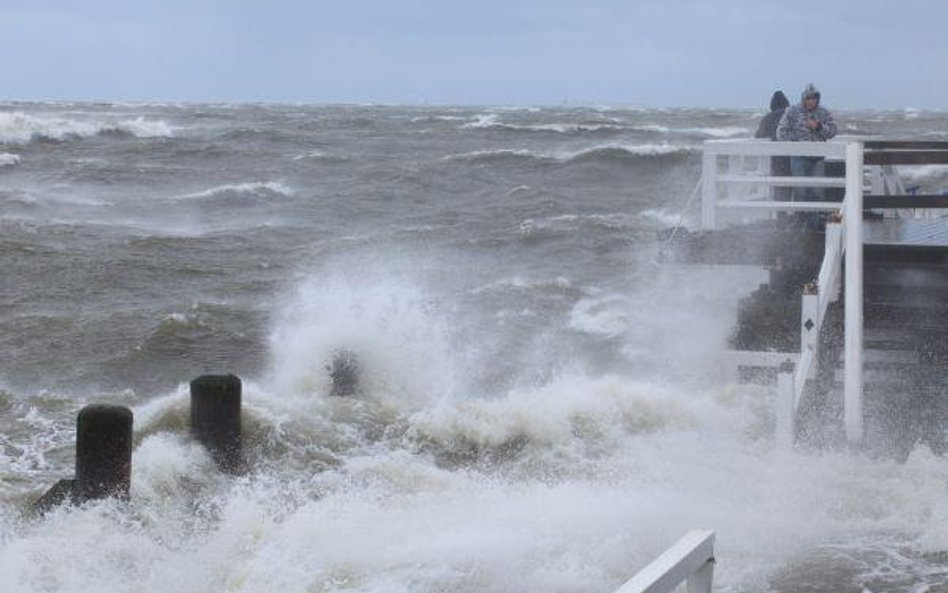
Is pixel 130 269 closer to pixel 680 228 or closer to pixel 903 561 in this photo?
pixel 680 228

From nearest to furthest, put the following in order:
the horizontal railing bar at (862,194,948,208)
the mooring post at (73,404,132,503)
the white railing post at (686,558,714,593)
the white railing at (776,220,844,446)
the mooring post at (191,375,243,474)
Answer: the white railing post at (686,558,714,593)
the mooring post at (73,404,132,503)
the white railing at (776,220,844,446)
the mooring post at (191,375,243,474)
the horizontal railing bar at (862,194,948,208)

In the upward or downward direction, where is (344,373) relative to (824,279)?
downward

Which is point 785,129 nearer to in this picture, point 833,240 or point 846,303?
point 833,240

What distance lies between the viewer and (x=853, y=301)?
933 cm

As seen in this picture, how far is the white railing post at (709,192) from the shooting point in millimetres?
12195

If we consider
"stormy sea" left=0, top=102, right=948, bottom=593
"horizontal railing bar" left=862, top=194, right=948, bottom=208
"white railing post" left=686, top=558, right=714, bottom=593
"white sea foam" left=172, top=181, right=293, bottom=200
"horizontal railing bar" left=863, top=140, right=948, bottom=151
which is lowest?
"stormy sea" left=0, top=102, right=948, bottom=593

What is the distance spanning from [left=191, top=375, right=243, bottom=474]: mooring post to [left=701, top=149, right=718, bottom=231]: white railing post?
4.76 m

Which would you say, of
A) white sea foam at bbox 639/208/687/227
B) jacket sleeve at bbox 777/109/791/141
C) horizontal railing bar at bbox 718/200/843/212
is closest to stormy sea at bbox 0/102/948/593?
white sea foam at bbox 639/208/687/227

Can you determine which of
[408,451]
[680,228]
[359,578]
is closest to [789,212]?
[680,228]

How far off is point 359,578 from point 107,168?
33.5 meters

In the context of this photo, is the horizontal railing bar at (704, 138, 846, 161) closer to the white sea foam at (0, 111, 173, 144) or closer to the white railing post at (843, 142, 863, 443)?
the white railing post at (843, 142, 863, 443)

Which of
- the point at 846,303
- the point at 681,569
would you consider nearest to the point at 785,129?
the point at 846,303

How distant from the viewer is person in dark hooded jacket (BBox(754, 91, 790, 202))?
44.6 feet

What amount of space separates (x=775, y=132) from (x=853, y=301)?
17.2ft
